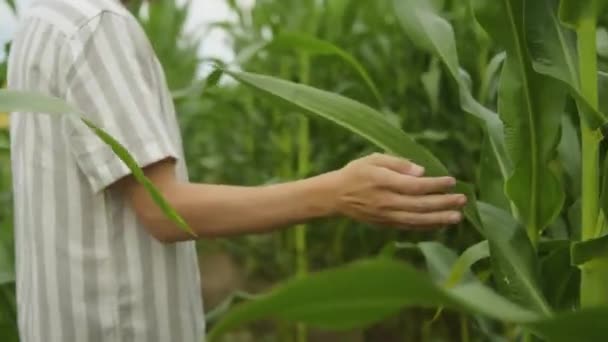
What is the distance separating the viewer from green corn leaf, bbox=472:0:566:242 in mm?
846

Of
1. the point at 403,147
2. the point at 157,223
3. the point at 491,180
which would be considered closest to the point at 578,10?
the point at 403,147

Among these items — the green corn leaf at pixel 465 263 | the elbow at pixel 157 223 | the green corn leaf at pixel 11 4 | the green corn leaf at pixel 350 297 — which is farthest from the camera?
the green corn leaf at pixel 11 4

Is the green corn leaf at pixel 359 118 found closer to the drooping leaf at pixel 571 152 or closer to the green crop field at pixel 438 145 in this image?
the green crop field at pixel 438 145

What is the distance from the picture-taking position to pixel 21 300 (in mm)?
1100

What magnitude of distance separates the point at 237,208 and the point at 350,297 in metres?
0.45

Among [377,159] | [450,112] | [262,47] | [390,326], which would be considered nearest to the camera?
[377,159]

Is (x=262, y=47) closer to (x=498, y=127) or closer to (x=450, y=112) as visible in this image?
(x=498, y=127)

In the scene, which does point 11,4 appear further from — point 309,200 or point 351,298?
point 351,298

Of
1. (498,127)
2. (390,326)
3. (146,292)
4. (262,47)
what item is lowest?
(390,326)

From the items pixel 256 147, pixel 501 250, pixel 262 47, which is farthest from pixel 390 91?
pixel 501 250

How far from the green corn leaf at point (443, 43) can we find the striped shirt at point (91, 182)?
0.80 ft

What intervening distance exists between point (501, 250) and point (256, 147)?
190 centimetres

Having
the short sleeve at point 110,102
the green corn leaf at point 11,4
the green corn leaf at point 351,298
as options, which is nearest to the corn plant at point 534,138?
the short sleeve at point 110,102

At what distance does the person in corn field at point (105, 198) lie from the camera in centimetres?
93
